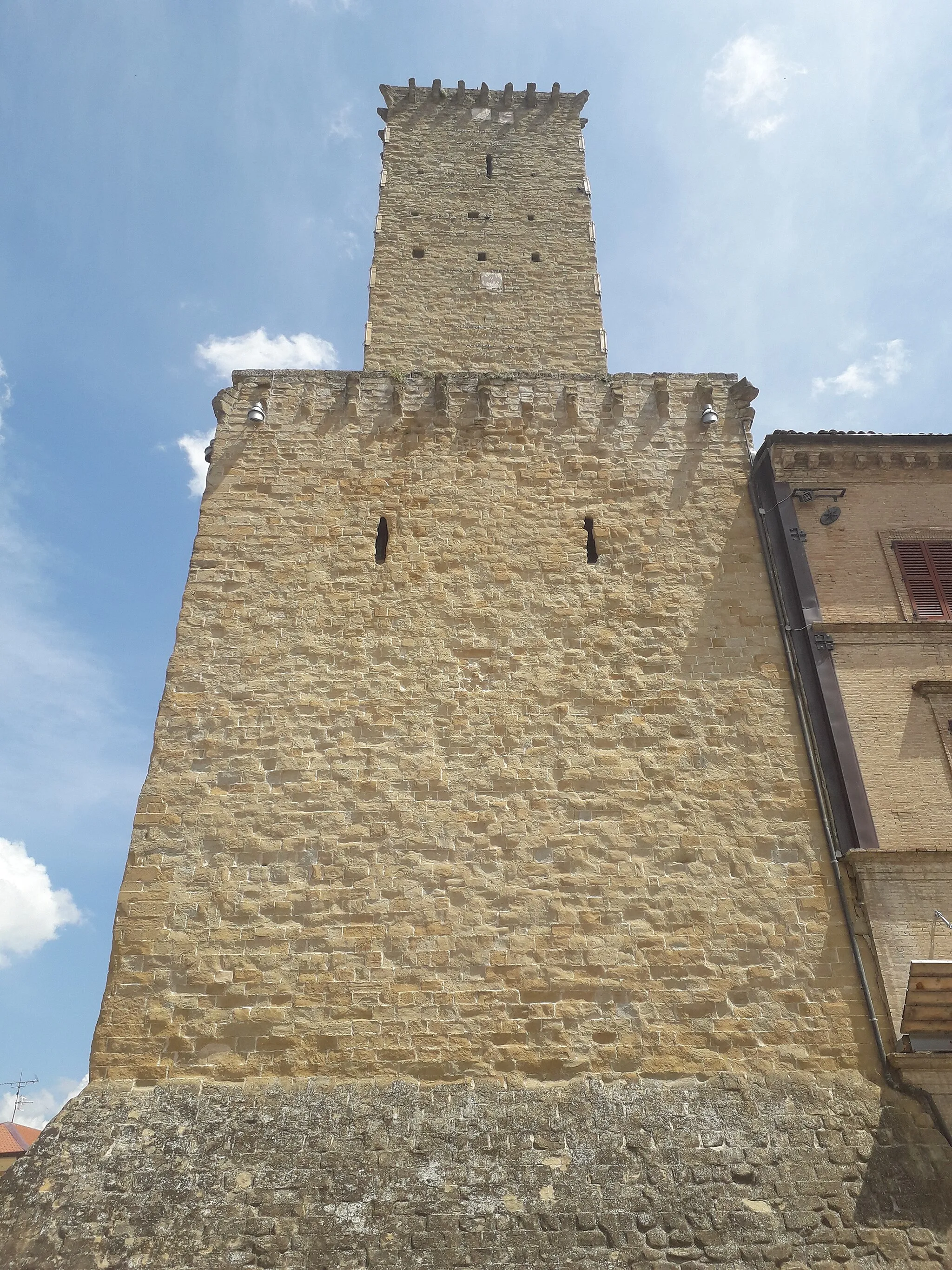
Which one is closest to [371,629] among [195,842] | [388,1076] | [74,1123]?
[195,842]

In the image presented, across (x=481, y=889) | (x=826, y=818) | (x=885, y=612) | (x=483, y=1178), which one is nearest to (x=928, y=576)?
(x=885, y=612)

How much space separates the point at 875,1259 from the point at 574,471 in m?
7.73

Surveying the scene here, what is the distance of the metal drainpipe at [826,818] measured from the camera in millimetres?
6648

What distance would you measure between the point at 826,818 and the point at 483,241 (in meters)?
10.6

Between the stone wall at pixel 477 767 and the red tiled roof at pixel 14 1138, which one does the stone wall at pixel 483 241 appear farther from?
the red tiled roof at pixel 14 1138

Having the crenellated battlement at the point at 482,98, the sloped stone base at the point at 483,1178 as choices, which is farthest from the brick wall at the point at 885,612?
the crenellated battlement at the point at 482,98

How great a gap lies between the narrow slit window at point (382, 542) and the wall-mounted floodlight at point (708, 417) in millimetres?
4144

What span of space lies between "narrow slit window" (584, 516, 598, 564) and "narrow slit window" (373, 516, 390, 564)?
2273 mm

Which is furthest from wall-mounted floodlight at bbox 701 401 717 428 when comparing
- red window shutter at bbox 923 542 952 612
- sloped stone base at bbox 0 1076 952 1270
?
sloped stone base at bbox 0 1076 952 1270

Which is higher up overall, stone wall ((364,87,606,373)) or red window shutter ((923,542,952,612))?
stone wall ((364,87,606,373))

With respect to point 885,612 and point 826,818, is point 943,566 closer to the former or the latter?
point 885,612

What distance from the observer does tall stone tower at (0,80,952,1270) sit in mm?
5941

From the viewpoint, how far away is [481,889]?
7.36 meters

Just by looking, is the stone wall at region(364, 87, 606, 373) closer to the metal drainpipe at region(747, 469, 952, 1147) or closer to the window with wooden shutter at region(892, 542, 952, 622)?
the metal drainpipe at region(747, 469, 952, 1147)
